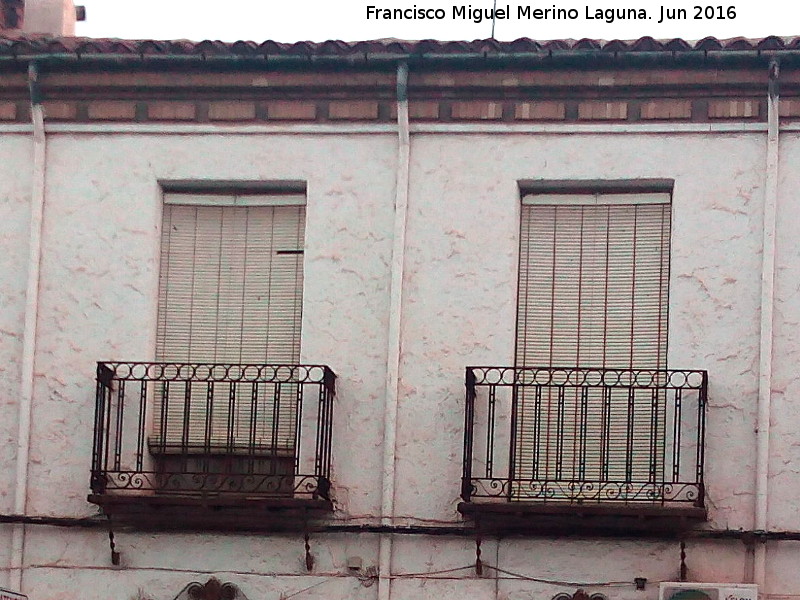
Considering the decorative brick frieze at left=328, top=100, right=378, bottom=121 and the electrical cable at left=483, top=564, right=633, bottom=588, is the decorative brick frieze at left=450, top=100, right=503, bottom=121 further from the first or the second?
the electrical cable at left=483, top=564, right=633, bottom=588

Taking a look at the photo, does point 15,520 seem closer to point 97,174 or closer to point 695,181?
point 97,174

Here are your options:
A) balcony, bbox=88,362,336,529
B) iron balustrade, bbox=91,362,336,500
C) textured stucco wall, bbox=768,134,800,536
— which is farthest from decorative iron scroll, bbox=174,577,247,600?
textured stucco wall, bbox=768,134,800,536

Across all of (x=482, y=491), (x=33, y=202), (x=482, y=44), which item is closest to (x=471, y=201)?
(x=482, y=44)

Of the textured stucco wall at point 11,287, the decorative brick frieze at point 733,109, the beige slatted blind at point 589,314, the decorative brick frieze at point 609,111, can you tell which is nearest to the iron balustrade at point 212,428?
the textured stucco wall at point 11,287

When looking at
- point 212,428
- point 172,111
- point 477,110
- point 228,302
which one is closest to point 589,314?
point 477,110

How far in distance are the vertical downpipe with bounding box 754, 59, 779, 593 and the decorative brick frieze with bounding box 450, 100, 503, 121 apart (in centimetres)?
206

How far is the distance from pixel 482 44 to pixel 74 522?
4.73m

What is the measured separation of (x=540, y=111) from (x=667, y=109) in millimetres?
967

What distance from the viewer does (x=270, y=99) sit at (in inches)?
595

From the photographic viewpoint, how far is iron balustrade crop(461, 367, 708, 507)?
14.0 metres

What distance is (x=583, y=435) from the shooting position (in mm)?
14320

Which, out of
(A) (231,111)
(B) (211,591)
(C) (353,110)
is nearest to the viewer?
(B) (211,591)

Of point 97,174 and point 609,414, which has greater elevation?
point 97,174

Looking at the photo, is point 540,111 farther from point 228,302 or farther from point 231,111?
point 228,302
